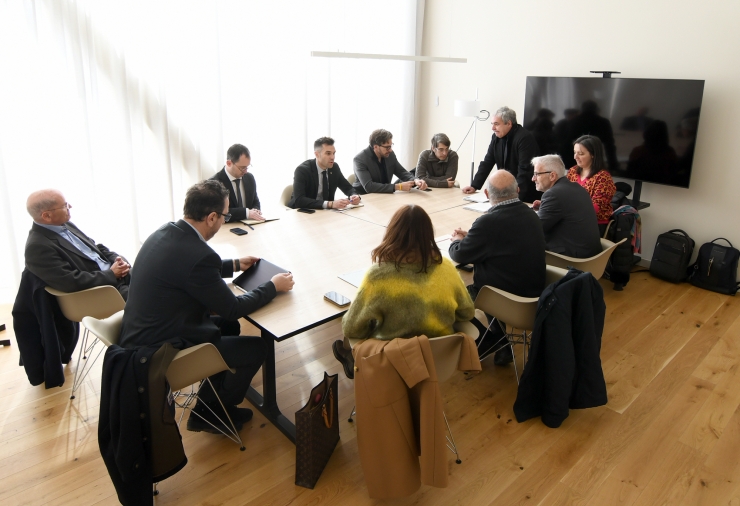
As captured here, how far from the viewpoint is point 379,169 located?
504 centimetres

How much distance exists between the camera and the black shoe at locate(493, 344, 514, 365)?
3418 mm

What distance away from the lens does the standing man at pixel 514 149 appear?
16.2 feet

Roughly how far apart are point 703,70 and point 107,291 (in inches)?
193

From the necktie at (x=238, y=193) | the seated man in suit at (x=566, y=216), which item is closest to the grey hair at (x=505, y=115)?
the seated man in suit at (x=566, y=216)

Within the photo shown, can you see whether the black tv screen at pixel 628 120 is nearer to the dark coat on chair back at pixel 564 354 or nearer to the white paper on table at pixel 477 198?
the white paper on table at pixel 477 198

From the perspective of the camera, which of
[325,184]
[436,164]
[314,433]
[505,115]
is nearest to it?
[314,433]

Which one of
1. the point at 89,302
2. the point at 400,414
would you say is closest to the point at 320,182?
the point at 89,302

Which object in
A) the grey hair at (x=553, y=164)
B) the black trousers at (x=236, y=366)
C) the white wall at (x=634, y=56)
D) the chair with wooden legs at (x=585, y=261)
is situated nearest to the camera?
the black trousers at (x=236, y=366)

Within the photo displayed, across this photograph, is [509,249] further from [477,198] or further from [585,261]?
[477,198]

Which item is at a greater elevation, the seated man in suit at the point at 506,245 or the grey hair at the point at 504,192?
the grey hair at the point at 504,192

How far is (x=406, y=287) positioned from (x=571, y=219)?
6.00ft

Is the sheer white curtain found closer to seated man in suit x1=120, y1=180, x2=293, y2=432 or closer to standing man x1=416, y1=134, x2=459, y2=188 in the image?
standing man x1=416, y1=134, x2=459, y2=188

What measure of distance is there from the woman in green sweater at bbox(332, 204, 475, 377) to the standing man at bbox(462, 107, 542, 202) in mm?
2718

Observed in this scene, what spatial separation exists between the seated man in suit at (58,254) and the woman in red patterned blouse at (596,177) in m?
3.58
